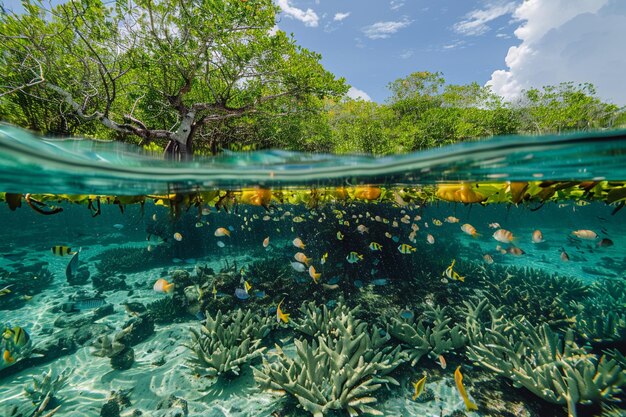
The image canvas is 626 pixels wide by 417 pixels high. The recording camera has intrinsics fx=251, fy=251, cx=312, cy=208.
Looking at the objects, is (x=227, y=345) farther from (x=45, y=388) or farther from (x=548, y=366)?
(x=548, y=366)

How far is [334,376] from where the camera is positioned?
18.7 ft

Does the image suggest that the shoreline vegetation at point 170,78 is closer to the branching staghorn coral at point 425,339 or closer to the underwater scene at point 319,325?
the underwater scene at point 319,325

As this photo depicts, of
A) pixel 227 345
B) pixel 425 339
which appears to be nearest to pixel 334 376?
pixel 425 339

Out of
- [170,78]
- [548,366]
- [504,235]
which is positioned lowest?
[548,366]

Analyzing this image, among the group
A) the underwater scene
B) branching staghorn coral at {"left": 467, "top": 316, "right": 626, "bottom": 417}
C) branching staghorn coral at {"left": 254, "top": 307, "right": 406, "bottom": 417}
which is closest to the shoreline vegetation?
the underwater scene

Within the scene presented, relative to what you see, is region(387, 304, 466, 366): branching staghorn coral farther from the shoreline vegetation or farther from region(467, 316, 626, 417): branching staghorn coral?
the shoreline vegetation

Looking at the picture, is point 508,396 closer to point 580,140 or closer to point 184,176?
point 580,140

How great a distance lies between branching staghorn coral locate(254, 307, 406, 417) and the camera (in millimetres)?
5473

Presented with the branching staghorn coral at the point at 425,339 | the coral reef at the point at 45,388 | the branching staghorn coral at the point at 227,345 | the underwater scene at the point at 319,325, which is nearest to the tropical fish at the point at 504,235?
the underwater scene at the point at 319,325

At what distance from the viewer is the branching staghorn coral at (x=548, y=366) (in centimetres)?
520

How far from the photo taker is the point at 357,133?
17641mm

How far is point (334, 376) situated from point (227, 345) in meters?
3.60

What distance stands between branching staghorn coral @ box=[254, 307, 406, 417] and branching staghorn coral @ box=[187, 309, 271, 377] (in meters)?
0.74

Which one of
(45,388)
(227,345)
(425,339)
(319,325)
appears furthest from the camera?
(319,325)
